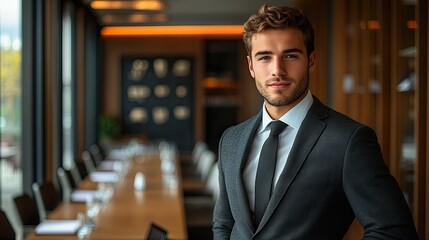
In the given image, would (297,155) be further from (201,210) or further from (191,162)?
(191,162)

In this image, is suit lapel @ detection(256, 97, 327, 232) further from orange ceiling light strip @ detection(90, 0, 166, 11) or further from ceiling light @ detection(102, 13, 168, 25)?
ceiling light @ detection(102, 13, 168, 25)

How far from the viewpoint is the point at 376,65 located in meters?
5.21

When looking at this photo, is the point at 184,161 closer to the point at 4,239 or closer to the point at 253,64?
the point at 4,239

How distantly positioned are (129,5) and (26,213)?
19.6ft

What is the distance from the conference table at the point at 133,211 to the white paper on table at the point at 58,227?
0.13 feet

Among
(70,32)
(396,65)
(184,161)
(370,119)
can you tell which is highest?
(70,32)

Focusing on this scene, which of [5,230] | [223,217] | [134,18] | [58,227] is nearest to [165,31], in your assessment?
[134,18]

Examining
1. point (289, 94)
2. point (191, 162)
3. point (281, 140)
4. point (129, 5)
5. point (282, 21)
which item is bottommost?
point (191, 162)

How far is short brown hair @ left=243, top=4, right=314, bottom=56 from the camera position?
147cm

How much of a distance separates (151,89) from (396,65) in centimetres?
1052

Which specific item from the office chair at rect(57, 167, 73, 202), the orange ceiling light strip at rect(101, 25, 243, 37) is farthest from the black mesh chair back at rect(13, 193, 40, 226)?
the orange ceiling light strip at rect(101, 25, 243, 37)

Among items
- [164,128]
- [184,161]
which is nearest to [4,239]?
[184,161]

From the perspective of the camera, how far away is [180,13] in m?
11.6

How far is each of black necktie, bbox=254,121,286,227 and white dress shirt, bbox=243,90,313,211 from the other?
12 mm
